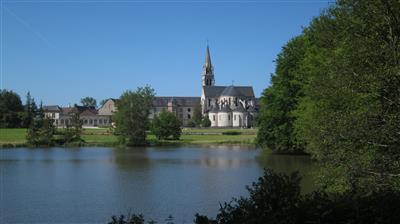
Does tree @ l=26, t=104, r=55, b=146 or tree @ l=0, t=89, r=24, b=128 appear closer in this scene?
tree @ l=26, t=104, r=55, b=146

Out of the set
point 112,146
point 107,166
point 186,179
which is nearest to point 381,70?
point 186,179

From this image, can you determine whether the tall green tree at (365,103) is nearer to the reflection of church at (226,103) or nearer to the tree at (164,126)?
the tree at (164,126)

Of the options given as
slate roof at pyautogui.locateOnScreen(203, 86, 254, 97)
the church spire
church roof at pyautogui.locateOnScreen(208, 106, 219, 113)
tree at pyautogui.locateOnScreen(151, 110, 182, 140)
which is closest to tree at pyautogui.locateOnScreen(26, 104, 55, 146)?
tree at pyautogui.locateOnScreen(151, 110, 182, 140)

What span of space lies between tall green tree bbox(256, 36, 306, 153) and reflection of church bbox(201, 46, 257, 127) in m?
89.3

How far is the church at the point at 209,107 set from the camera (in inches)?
5344

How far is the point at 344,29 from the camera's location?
1723 centimetres

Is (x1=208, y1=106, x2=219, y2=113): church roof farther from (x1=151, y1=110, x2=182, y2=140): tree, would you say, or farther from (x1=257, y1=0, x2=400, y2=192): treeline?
(x1=257, y1=0, x2=400, y2=192): treeline

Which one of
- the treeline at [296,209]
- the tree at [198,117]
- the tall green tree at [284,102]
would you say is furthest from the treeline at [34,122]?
the treeline at [296,209]

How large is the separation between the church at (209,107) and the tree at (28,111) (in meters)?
10.4

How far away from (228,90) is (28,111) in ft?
192

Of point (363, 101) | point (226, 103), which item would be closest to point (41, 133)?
point (363, 101)

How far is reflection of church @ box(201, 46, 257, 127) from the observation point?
443 feet

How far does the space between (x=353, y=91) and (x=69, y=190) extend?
14335 mm

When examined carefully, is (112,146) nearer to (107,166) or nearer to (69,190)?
(107,166)
